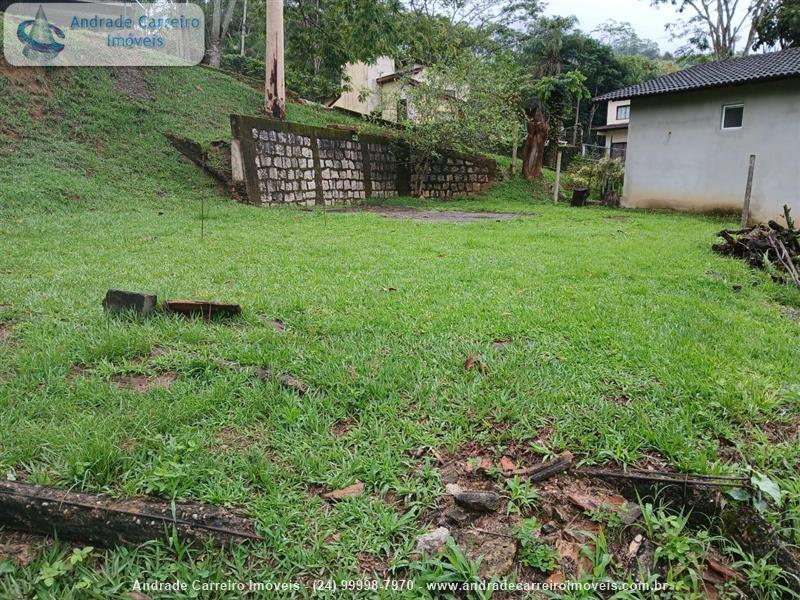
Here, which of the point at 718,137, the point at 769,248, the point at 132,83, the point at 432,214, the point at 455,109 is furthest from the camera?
the point at 455,109

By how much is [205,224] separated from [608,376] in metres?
5.99

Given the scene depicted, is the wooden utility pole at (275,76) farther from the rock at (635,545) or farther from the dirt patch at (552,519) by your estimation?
the rock at (635,545)

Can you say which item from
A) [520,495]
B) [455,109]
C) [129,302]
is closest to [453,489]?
[520,495]

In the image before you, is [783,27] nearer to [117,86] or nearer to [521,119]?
[521,119]

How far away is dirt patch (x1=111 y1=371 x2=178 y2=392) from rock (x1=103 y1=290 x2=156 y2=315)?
765 millimetres

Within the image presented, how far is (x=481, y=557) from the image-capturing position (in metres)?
1.31

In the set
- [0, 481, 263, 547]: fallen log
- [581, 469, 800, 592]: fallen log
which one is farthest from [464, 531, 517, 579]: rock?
[0, 481, 263, 547]: fallen log

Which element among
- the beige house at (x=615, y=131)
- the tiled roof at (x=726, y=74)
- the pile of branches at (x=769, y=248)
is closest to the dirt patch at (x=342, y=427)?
Answer: the pile of branches at (x=769, y=248)

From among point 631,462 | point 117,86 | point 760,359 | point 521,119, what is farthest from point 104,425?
point 521,119

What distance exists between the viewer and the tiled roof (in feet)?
33.0

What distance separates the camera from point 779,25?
18.5 m

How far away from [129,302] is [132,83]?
11.1m

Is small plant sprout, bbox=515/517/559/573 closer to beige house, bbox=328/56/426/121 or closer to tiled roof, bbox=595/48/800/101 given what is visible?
tiled roof, bbox=595/48/800/101

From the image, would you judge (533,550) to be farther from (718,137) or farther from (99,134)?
(718,137)
